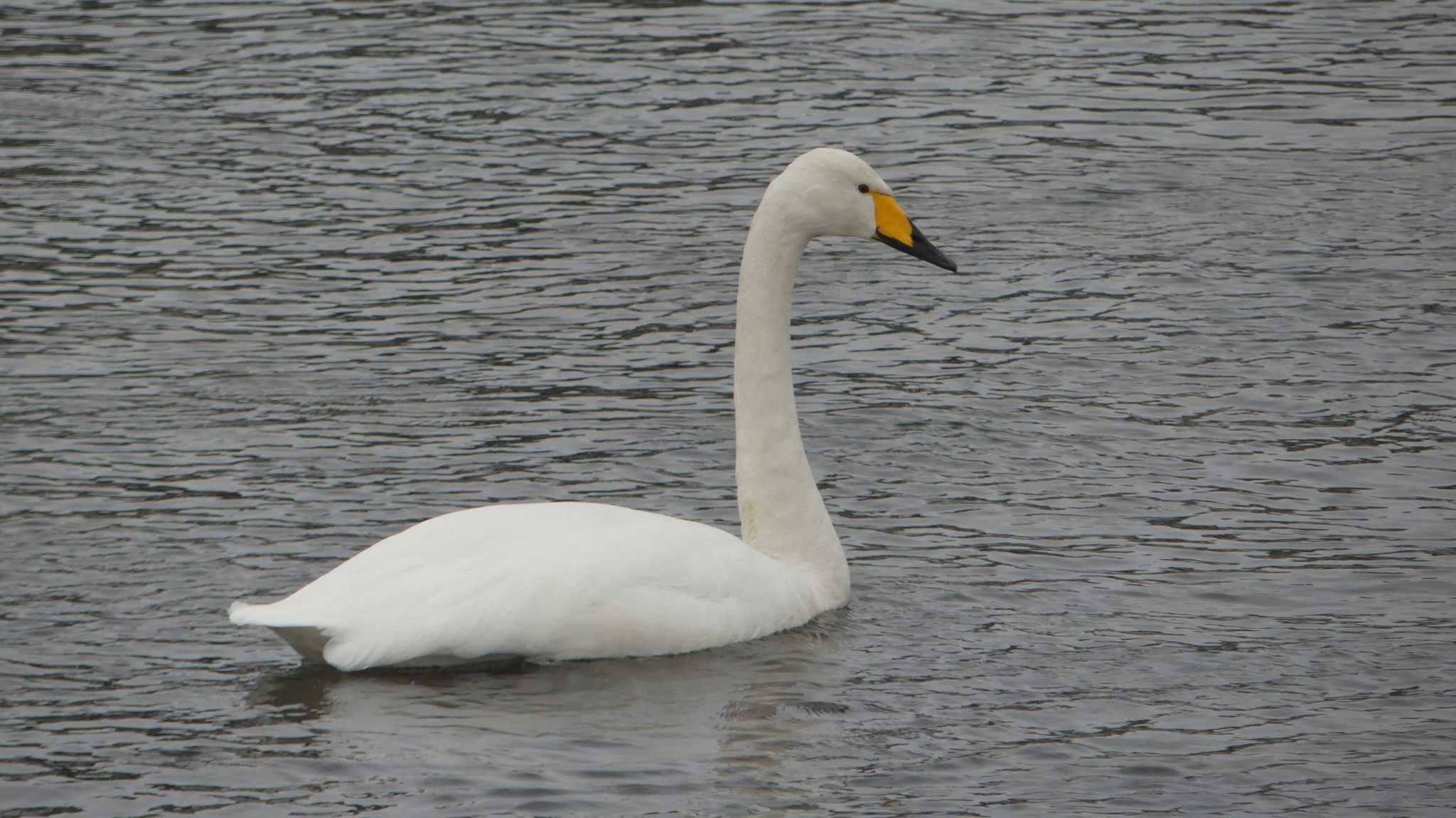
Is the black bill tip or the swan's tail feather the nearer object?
the swan's tail feather

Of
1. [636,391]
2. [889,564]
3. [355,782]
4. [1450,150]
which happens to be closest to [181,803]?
[355,782]

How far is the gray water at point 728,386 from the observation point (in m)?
7.64

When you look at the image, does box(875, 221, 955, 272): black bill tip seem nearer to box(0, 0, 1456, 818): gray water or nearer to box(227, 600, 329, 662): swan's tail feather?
box(0, 0, 1456, 818): gray water

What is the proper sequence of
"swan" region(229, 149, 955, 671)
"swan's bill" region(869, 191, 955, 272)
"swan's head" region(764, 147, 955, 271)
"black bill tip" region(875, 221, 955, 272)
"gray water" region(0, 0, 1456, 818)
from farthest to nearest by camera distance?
"black bill tip" region(875, 221, 955, 272) < "swan's bill" region(869, 191, 955, 272) < "swan's head" region(764, 147, 955, 271) < "swan" region(229, 149, 955, 671) < "gray water" region(0, 0, 1456, 818)

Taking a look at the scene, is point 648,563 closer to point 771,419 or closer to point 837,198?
point 771,419

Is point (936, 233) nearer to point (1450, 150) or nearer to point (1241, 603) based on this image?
point (1450, 150)

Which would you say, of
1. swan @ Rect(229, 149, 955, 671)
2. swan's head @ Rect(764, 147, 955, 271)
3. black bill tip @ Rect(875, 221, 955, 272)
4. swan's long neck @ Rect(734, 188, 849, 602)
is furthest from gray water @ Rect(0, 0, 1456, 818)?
swan's head @ Rect(764, 147, 955, 271)

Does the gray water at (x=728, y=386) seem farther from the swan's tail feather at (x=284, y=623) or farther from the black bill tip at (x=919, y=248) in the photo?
the black bill tip at (x=919, y=248)

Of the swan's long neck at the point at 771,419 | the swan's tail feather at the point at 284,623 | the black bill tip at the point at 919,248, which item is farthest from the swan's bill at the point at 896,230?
the swan's tail feather at the point at 284,623

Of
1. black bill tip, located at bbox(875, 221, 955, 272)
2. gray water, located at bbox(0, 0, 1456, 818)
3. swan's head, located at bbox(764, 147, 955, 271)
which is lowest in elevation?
gray water, located at bbox(0, 0, 1456, 818)

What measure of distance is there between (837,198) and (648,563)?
1817 mm

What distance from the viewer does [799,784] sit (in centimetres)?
734

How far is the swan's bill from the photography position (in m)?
9.32

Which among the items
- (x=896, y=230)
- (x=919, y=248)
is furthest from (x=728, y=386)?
(x=896, y=230)
